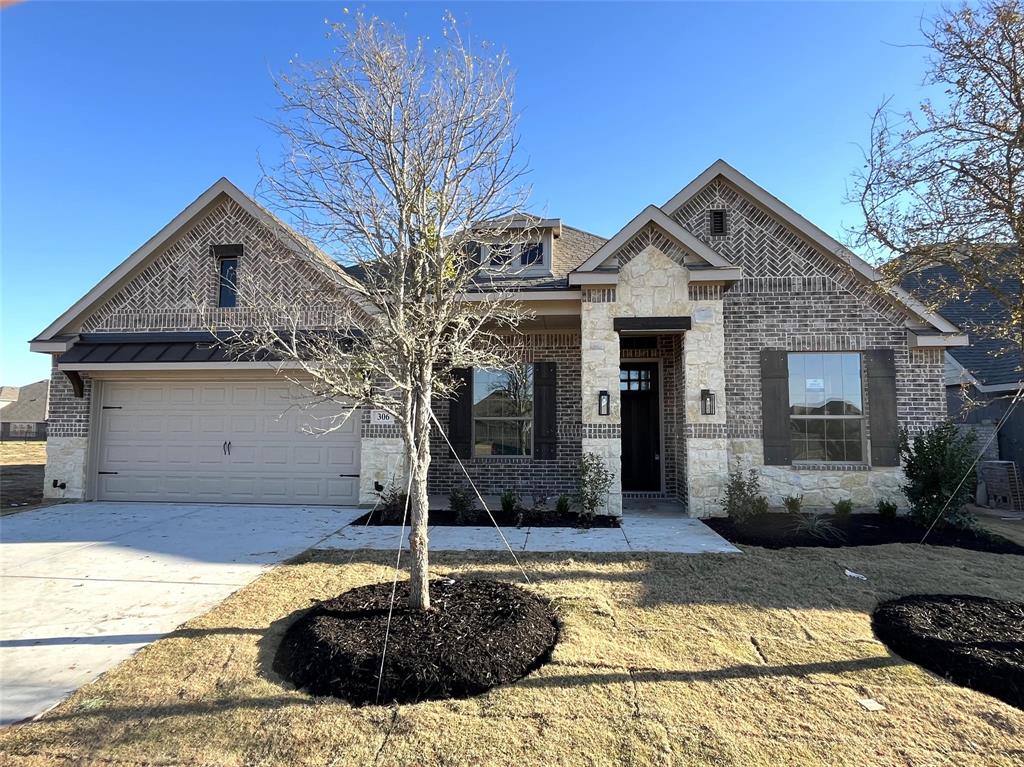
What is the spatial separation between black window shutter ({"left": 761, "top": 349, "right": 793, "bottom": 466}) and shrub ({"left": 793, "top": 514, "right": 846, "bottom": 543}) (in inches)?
A: 55.4

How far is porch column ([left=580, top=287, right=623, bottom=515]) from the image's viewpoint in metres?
8.75

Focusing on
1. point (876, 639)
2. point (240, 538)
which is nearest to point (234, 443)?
point (240, 538)

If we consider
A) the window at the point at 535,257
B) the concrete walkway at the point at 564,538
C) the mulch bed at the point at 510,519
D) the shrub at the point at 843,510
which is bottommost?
the concrete walkway at the point at 564,538

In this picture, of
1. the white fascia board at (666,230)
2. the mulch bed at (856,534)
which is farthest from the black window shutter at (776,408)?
the white fascia board at (666,230)

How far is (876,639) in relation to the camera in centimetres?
418

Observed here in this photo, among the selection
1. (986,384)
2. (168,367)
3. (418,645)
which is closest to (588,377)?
(418,645)

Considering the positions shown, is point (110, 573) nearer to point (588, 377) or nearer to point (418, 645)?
point (418, 645)

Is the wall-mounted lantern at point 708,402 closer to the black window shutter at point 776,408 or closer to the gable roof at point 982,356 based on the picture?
the black window shutter at point 776,408

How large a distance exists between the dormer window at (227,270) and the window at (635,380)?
8.09 m

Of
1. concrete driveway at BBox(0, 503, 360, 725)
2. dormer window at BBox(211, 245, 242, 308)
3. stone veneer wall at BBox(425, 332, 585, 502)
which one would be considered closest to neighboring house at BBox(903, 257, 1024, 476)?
stone veneer wall at BBox(425, 332, 585, 502)

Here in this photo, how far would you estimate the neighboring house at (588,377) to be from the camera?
29.2 ft

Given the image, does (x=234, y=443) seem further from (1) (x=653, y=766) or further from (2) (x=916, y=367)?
(2) (x=916, y=367)

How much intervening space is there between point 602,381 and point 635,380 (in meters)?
2.41

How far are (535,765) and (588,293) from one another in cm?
739
